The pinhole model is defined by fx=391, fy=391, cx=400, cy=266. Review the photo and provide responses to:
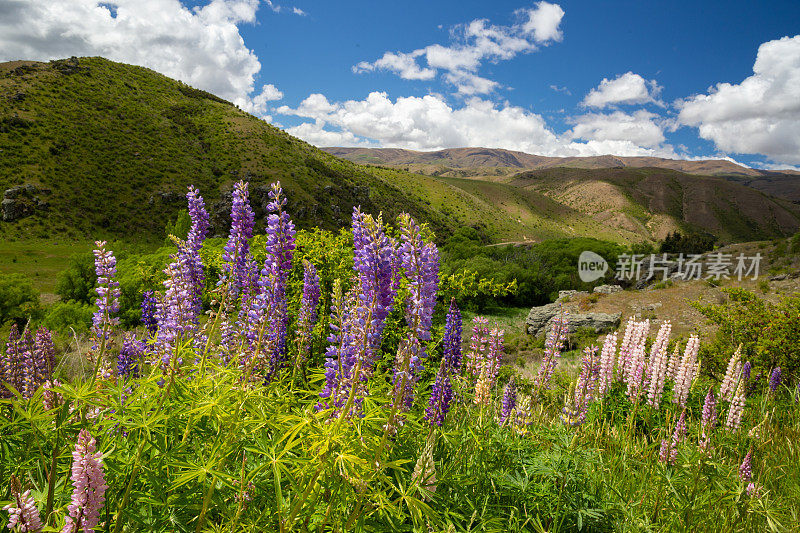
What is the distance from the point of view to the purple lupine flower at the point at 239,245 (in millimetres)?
3689

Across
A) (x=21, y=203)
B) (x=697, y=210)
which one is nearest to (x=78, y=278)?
(x=21, y=203)

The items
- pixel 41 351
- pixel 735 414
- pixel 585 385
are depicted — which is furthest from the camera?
pixel 585 385

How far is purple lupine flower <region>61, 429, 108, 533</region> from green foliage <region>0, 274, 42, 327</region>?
21.7 meters

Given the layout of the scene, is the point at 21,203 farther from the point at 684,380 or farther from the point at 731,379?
the point at 731,379

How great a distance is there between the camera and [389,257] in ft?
8.11

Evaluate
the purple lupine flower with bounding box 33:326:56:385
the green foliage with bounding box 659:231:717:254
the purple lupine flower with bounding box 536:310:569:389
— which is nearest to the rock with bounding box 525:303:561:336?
the purple lupine flower with bounding box 536:310:569:389

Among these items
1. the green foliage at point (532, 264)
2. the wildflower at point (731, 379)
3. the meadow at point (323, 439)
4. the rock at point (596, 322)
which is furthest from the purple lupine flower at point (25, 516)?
the green foliage at point (532, 264)

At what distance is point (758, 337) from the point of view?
387 inches

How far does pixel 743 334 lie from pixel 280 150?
315 ft

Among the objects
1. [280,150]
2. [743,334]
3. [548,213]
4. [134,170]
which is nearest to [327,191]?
[280,150]

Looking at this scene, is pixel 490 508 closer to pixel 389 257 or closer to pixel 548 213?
pixel 389 257

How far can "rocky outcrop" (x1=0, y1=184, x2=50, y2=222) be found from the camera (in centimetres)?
5641

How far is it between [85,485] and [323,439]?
100 centimetres

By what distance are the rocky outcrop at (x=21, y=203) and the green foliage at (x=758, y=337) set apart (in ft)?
259
